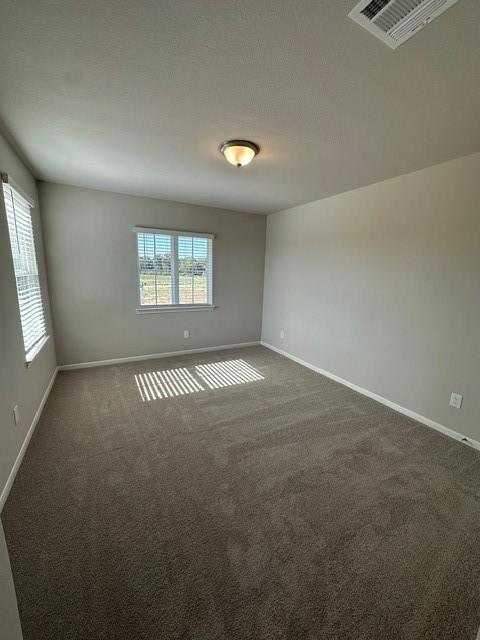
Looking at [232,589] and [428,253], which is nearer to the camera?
[232,589]

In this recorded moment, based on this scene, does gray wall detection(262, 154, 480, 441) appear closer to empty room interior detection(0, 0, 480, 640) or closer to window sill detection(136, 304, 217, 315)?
empty room interior detection(0, 0, 480, 640)

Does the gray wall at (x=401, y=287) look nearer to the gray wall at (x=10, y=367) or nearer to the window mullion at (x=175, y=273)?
the window mullion at (x=175, y=273)

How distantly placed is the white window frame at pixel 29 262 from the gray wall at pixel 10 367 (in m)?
0.10

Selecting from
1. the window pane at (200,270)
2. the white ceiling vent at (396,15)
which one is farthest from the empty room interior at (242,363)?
the window pane at (200,270)

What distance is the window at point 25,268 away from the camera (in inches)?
88.4

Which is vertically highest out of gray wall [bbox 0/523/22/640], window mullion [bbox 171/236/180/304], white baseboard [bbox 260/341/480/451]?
window mullion [bbox 171/236/180/304]

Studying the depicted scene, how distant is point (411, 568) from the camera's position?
4.48 feet

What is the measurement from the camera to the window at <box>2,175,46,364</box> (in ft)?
7.36

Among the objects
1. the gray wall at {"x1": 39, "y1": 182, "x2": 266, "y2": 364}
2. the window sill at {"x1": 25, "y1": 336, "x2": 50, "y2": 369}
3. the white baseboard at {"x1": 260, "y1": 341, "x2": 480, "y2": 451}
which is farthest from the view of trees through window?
the white baseboard at {"x1": 260, "y1": 341, "x2": 480, "y2": 451}

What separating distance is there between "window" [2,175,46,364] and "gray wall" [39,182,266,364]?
23.7 inches

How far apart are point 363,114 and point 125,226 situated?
10.7 ft

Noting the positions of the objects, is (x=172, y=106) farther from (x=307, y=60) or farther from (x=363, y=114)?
(x=363, y=114)

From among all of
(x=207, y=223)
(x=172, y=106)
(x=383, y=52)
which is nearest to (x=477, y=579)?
(x=383, y=52)

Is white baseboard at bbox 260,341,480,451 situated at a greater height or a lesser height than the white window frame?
lesser
